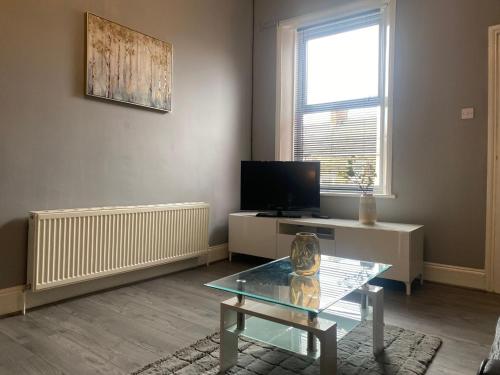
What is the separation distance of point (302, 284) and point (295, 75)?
298 cm

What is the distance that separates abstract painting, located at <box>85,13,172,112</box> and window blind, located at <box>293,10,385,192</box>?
1.57 m

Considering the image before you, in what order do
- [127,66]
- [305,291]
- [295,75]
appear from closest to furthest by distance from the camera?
[305,291], [127,66], [295,75]

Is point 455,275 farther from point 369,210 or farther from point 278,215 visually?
point 278,215

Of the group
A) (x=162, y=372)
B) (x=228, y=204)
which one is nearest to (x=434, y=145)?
(x=228, y=204)

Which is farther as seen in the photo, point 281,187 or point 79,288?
point 281,187

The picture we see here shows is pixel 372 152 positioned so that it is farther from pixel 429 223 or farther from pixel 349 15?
pixel 349 15

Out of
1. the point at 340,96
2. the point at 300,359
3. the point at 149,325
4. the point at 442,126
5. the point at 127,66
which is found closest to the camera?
the point at 300,359

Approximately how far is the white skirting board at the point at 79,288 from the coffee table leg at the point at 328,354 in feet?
6.64

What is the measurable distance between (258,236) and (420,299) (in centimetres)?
156

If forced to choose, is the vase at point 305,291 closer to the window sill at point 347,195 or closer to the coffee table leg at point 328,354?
the coffee table leg at point 328,354

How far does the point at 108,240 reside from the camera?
274cm

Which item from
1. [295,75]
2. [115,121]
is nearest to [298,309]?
[115,121]

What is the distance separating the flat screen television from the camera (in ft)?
11.8

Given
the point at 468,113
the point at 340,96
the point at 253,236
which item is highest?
the point at 340,96
